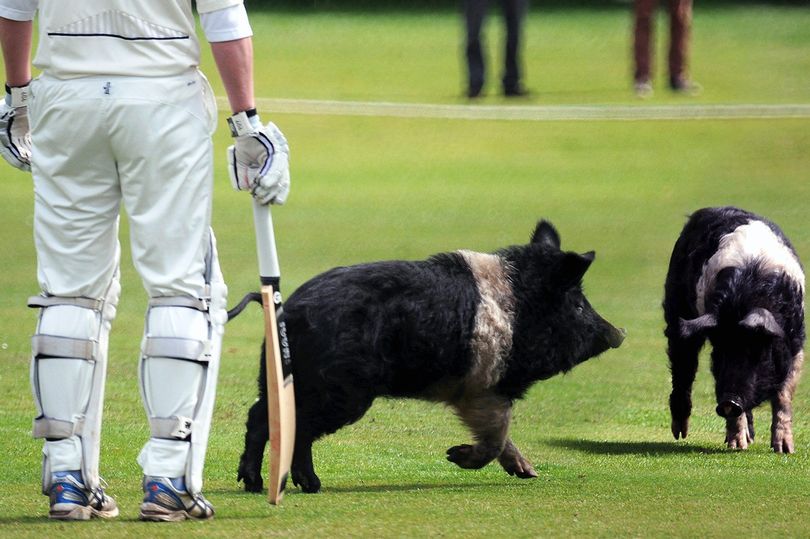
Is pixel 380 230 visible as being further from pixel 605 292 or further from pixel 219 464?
pixel 219 464

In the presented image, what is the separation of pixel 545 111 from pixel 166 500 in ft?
48.9

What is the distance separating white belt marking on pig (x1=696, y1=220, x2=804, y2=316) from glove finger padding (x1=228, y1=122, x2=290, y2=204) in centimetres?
303

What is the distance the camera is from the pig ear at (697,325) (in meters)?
6.93

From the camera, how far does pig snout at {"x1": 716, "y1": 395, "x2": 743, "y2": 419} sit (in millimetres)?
6797

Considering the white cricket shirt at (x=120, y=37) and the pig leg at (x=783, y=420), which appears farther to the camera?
the pig leg at (x=783, y=420)

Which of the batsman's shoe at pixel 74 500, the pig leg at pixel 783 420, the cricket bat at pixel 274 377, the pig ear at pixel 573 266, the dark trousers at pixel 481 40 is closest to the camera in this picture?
the batsman's shoe at pixel 74 500

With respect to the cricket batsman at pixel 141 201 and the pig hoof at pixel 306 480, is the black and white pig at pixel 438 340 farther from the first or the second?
the cricket batsman at pixel 141 201

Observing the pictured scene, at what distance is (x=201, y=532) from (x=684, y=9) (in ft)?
50.7

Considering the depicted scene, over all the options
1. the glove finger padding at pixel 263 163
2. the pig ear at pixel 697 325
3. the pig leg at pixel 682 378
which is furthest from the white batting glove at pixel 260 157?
the pig leg at pixel 682 378

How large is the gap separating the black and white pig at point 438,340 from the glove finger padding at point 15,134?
3.79ft

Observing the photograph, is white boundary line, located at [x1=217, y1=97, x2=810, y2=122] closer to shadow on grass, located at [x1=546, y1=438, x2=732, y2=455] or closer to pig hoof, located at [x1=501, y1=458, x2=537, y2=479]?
shadow on grass, located at [x1=546, y1=438, x2=732, y2=455]

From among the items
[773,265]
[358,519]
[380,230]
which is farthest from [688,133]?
[358,519]

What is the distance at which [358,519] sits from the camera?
4.79 meters

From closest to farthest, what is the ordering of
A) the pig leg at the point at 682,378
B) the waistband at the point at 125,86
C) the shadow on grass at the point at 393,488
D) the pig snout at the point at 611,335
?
the waistband at the point at 125,86 → the shadow on grass at the point at 393,488 → the pig snout at the point at 611,335 → the pig leg at the point at 682,378
